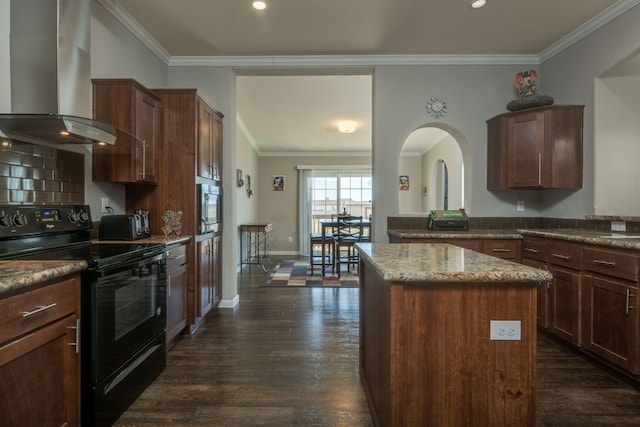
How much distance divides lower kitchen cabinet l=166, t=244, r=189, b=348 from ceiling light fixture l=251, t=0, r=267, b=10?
6.67 ft

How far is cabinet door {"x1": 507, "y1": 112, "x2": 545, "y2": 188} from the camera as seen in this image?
321 centimetres

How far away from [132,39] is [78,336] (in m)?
2.68

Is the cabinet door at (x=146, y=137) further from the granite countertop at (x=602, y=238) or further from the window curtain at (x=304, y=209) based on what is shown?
the window curtain at (x=304, y=209)

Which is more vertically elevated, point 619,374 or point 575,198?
point 575,198

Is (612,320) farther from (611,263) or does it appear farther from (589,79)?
(589,79)

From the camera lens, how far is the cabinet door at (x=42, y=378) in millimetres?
1211

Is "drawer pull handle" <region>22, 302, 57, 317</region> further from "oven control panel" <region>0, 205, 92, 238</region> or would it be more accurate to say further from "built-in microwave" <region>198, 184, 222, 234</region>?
"built-in microwave" <region>198, 184, 222, 234</region>

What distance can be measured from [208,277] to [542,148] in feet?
11.3

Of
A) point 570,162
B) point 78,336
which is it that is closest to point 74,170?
point 78,336

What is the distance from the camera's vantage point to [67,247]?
6.66 feet

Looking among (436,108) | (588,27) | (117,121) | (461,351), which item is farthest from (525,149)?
(117,121)

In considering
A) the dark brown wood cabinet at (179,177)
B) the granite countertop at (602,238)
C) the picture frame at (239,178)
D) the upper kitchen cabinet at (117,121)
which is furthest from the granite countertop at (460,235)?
the picture frame at (239,178)

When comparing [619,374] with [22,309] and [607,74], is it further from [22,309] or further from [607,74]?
[22,309]

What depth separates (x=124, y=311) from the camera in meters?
1.85
